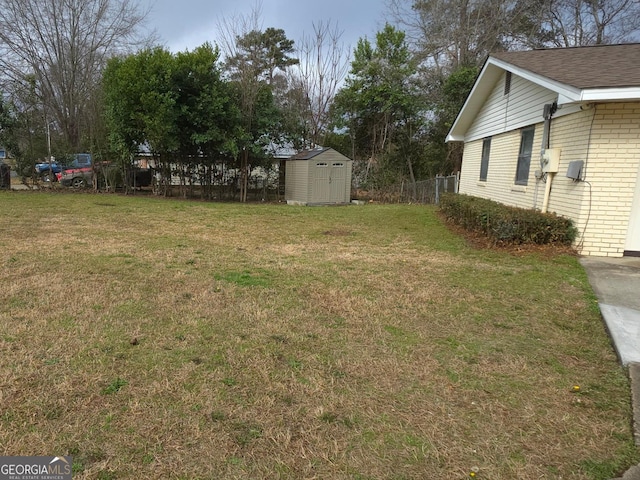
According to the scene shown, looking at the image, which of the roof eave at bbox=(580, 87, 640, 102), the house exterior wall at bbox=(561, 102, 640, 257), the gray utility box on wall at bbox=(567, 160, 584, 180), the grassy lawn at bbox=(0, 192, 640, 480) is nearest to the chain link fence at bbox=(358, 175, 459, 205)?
the gray utility box on wall at bbox=(567, 160, 584, 180)

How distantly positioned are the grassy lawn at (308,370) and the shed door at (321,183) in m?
10.4

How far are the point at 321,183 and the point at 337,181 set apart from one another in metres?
0.73

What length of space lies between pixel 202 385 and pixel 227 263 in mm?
3302

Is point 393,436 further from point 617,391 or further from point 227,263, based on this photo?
point 227,263

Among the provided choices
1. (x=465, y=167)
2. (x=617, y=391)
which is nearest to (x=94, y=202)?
(x=465, y=167)

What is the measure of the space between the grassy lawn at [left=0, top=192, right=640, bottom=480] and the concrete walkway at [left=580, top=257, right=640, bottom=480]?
0.24 ft

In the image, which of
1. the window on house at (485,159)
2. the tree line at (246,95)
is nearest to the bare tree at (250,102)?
the tree line at (246,95)

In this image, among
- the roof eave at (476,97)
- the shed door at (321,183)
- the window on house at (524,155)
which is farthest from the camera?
the shed door at (321,183)

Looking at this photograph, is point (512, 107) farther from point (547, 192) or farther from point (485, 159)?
point (547, 192)

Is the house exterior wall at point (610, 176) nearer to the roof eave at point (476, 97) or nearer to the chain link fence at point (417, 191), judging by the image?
the roof eave at point (476, 97)

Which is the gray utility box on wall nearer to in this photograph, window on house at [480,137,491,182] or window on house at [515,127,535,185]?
window on house at [515,127,535,185]

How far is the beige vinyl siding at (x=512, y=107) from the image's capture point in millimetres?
7722

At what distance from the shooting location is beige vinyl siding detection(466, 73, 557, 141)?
7.72 meters

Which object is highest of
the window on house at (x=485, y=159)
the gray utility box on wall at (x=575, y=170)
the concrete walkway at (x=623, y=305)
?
the window on house at (x=485, y=159)
